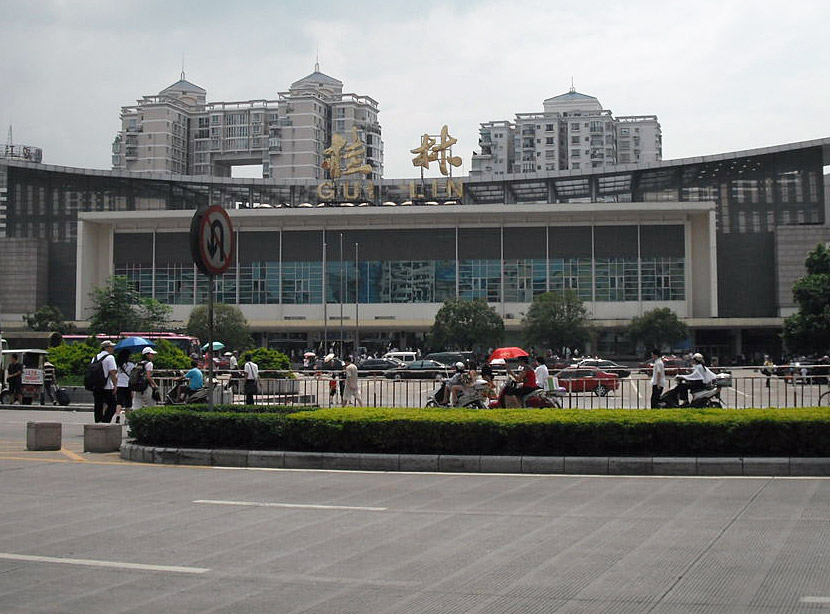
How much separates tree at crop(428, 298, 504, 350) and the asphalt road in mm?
51687

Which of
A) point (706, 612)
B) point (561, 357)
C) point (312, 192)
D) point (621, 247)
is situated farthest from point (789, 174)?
point (706, 612)

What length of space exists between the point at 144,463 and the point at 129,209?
232 ft

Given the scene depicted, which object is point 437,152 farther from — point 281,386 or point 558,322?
point 281,386

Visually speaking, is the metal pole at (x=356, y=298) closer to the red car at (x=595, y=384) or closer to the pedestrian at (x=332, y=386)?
the pedestrian at (x=332, y=386)

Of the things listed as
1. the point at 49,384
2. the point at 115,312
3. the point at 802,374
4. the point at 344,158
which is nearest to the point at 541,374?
the point at 802,374

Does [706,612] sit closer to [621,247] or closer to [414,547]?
[414,547]

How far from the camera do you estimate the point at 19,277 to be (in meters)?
77.7

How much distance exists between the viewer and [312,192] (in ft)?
271

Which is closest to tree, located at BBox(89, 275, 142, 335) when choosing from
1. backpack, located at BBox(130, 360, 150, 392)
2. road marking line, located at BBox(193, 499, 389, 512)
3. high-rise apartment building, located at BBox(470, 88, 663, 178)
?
backpack, located at BBox(130, 360, 150, 392)

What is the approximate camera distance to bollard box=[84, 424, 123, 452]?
13.9m

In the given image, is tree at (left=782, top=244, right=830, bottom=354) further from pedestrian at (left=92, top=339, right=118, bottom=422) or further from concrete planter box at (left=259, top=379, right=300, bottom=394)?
pedestrian at (left=92, top=339, right=118, bottom=422)

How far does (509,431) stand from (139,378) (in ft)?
28.7

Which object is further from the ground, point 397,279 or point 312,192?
point 312,192

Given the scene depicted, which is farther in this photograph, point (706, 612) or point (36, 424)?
point (36, 424)
